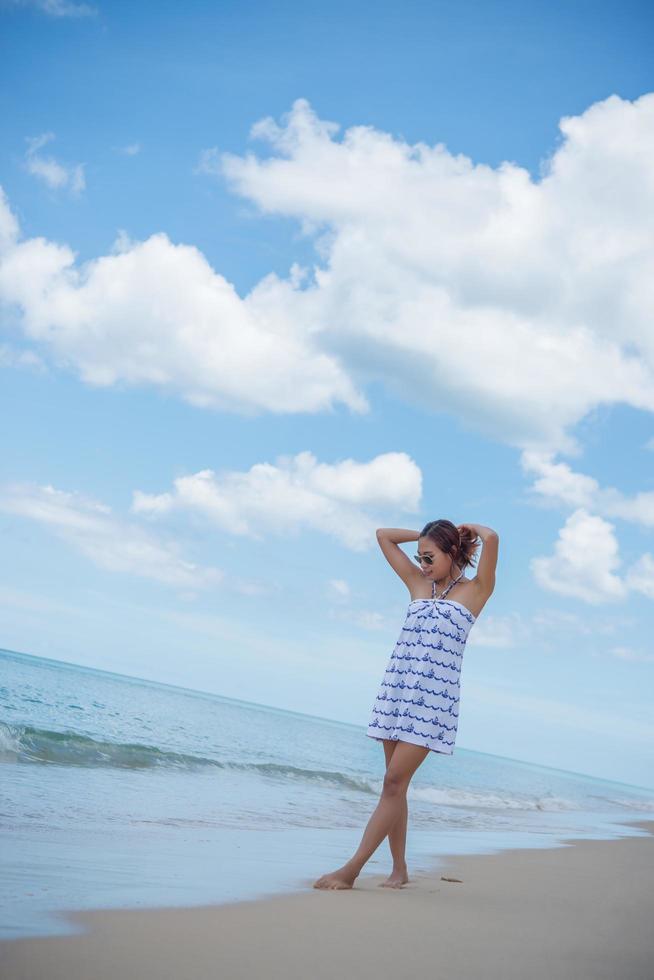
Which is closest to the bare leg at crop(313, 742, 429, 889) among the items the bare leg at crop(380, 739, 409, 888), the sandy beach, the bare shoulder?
the sandy beach

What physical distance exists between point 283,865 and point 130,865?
1017 millimetres

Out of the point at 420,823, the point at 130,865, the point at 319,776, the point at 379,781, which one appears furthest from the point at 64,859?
the point at 379,781

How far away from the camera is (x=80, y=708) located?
730 inches

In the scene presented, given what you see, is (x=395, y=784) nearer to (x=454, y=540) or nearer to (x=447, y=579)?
(x=447, y=579)

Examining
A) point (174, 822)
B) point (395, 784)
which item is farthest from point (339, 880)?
point (174, 822)

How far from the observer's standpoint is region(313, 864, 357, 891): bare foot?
410 cm

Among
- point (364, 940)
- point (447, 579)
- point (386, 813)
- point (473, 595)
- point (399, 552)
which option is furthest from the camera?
point (399, 552)

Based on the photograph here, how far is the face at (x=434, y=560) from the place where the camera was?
4453mm

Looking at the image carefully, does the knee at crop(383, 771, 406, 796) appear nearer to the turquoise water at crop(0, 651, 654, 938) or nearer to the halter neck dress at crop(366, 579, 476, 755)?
the halter neck dress at crop(366, 579, 476, 755)

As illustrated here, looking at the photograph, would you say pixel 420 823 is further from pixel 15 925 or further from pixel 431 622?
pixel 15 925

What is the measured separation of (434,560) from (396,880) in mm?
1663

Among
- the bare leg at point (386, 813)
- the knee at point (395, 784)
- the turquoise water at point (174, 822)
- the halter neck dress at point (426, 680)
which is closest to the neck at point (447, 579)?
the halter neck dress at point (426, 680)

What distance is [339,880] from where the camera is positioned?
413 centimetres

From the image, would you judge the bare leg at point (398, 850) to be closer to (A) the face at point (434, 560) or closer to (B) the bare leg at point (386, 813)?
(B) the bare leg at point (386, 813)
